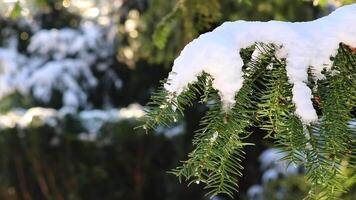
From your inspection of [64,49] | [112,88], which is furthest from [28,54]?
[112,88]

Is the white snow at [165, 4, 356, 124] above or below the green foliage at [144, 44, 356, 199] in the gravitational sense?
above

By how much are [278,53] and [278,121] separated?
4.8 inches

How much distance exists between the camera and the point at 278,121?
0.97 meters

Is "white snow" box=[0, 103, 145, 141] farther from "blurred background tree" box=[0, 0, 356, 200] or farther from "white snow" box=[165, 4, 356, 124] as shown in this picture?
"white snow" box=[165, 4, 356, 124]

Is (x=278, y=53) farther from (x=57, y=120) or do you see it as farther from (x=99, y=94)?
(x=99, y=94)

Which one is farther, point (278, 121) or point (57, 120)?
point (57, 120)

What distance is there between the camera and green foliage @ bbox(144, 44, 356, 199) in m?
0.94

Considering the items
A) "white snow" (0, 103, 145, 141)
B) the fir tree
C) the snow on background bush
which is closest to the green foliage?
the fir tree

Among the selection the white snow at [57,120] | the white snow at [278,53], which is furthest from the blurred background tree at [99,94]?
the white snow at [278,53]

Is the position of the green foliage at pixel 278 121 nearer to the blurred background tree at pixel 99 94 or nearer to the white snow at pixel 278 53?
the white snow at pixel 278 53

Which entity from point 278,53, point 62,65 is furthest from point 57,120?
point 278,53

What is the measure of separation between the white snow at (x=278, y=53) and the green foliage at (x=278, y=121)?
0.04 feet

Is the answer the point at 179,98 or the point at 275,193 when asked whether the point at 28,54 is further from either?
the point at 179,98

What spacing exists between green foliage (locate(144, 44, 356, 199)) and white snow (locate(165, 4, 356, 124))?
1cm
